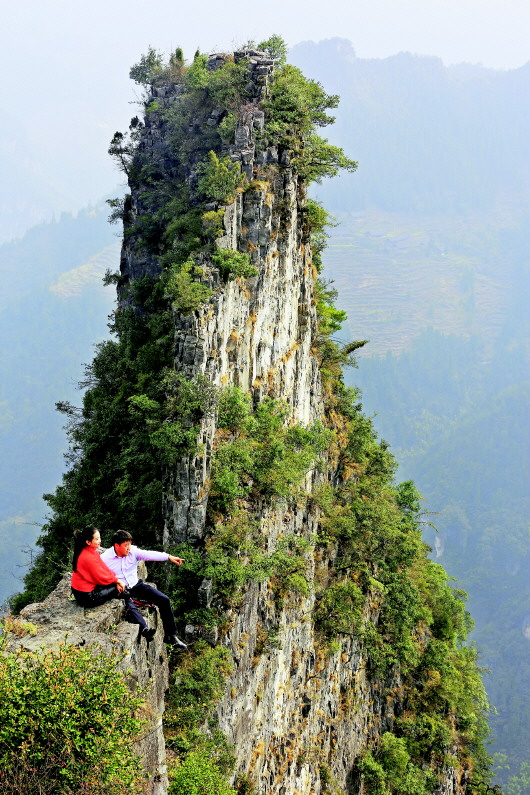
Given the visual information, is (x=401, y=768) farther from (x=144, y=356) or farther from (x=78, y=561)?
(x=78, y=561)

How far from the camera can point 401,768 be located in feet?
108

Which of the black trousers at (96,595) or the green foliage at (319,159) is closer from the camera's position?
the black trousers at (96,595)

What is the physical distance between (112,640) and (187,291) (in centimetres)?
1205

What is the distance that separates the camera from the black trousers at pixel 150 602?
10789 millimetres

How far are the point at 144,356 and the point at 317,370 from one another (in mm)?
10840

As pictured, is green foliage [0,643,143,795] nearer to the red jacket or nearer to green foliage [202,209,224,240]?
the red jacket

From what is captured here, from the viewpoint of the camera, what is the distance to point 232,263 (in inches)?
850

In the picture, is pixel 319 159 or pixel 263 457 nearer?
pixel 263 457

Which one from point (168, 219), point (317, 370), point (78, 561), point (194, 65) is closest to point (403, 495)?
point (317, 370)

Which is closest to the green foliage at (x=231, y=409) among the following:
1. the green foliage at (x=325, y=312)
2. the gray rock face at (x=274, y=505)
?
the gray rock face at (x=274, y=505)

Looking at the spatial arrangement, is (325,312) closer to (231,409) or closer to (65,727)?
(231,409)

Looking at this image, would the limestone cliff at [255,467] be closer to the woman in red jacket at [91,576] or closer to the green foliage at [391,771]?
the green foliage at [391,771]

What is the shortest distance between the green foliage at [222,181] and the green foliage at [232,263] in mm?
2313

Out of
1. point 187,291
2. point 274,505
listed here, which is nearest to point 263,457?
point 274,505
